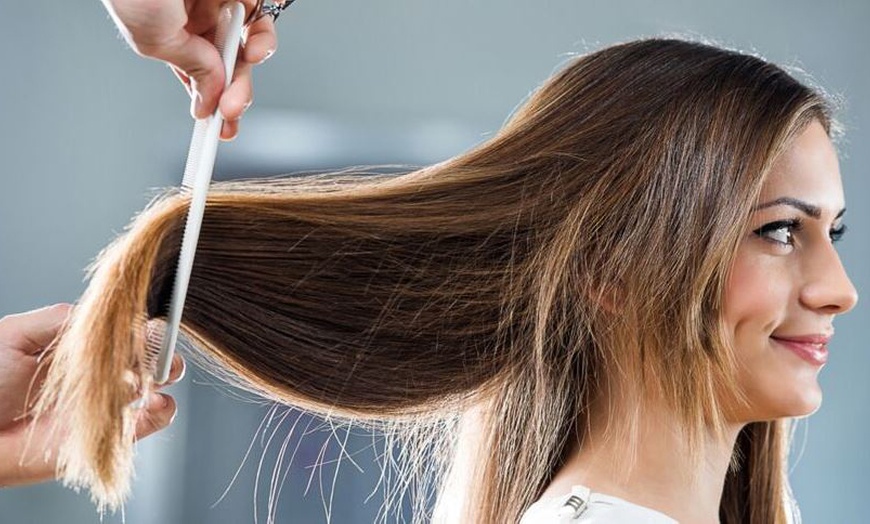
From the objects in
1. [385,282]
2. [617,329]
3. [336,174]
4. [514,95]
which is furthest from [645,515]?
[514,95]

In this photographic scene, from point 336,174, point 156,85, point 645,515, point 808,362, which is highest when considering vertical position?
point 156,85

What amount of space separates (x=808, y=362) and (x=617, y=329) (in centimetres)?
16

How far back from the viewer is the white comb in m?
0.77

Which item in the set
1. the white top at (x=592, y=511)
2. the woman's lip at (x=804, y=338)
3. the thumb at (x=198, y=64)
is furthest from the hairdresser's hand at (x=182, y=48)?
the woman's lip at (x=804, y=338)

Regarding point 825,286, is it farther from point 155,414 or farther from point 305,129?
point 305,129

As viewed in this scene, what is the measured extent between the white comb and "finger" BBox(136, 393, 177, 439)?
0.05m

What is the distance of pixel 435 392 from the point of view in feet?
3.44

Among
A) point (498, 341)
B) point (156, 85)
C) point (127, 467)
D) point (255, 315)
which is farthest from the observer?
point (156, 85)

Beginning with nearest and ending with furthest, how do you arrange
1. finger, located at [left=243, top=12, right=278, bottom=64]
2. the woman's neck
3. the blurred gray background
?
1. finger, located at [left=243, top=12, right=278, bottom=64]
2. the woman's neck
3. the blurred gray background

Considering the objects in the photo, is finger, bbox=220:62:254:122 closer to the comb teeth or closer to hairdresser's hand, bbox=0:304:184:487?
the comb teeth

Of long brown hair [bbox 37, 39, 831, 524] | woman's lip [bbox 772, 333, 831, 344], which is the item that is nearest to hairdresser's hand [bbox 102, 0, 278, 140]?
long brown hair [bbox 37, 39, 831, 524]

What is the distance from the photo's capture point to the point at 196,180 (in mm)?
766

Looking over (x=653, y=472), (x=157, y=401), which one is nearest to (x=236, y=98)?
(x=157, y=401)

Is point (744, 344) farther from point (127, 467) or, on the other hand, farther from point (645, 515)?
point (127, 467)
